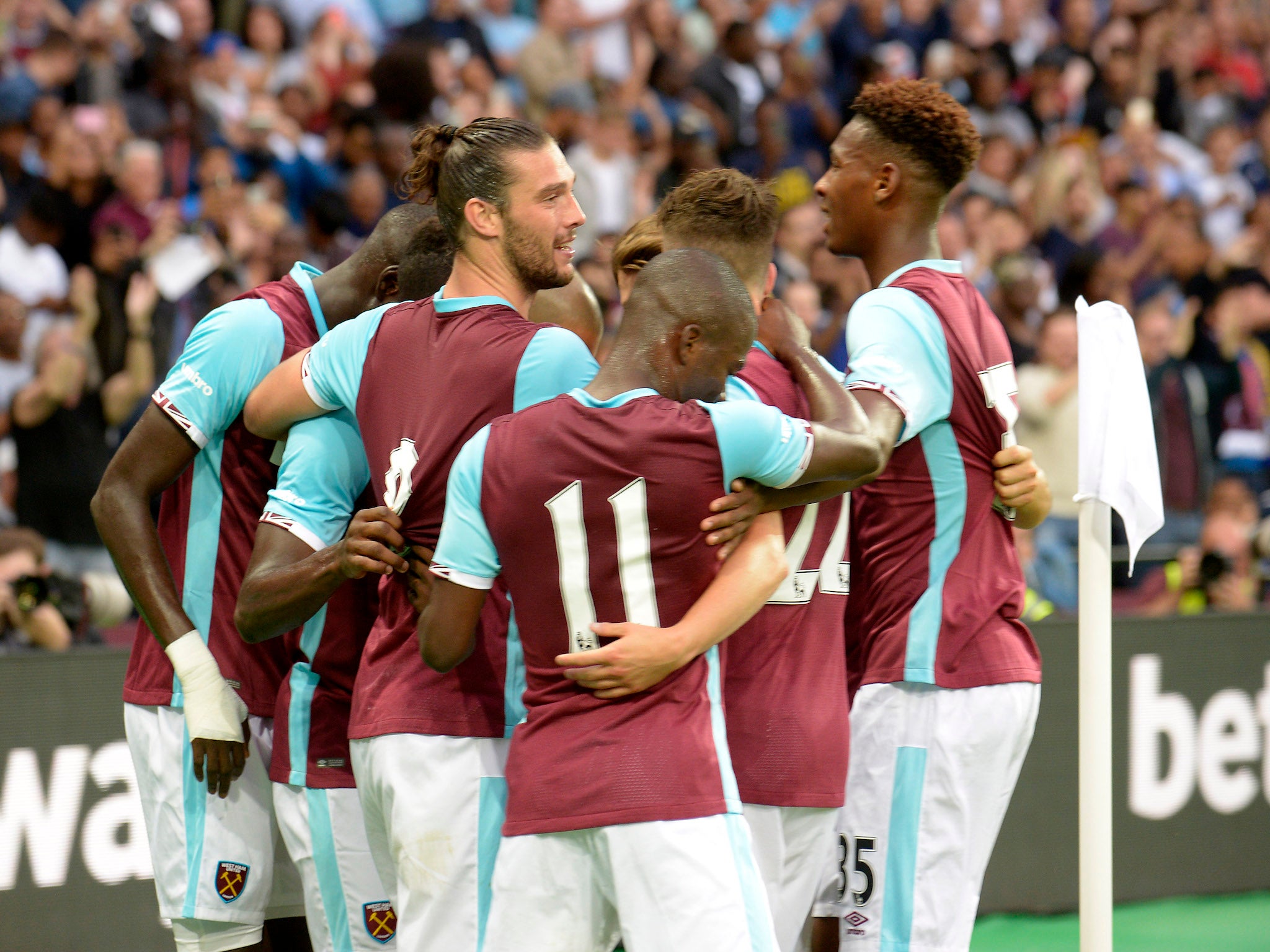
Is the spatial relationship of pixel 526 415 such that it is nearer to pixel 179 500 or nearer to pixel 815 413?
pixel 815 413

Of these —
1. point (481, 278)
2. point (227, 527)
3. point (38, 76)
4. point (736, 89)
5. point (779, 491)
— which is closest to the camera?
point (779, 491)

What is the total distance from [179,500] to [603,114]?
6.98m

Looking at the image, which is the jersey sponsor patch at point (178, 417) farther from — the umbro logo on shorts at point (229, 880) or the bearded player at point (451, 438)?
the umbro logo on shorts at point (229, 880)

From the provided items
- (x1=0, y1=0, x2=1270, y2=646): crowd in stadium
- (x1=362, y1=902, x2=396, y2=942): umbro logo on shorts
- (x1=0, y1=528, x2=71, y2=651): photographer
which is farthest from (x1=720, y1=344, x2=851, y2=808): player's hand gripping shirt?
(x1=0, y1=0, x2=1270, y2=646): crowd in stadium

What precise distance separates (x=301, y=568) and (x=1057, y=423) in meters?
6.26

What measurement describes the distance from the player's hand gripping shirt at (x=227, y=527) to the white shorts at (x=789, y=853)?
1216 mm

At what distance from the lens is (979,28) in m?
13.5

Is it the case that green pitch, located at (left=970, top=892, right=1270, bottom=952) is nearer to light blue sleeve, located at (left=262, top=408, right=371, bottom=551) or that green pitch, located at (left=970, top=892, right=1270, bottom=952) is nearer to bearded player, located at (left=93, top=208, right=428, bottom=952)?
bearded player, located at (left=93, top=208, right=428, bottom=952)

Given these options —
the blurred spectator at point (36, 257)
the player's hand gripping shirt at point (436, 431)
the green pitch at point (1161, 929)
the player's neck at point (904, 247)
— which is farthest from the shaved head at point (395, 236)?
the blurred spectator at point (36, 257)

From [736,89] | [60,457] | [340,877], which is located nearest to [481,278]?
[340,877]

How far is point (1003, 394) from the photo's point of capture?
3590 millimetres

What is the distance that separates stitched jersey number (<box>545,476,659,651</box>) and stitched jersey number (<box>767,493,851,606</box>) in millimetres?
592

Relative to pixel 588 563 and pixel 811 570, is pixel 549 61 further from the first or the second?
pixel 588 563

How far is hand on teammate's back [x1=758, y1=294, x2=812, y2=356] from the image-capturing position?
340 cm
